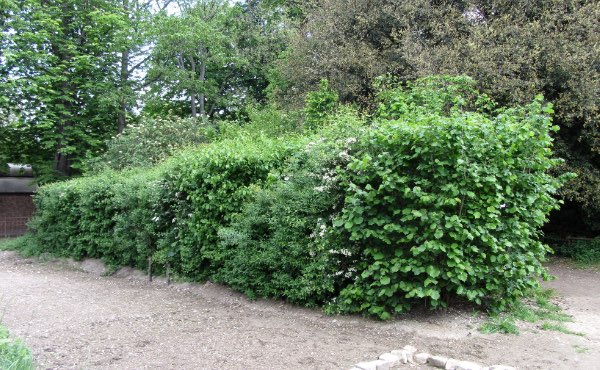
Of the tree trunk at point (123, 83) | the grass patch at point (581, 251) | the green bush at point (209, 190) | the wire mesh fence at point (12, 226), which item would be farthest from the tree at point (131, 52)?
the grass patch at point (581, 251)

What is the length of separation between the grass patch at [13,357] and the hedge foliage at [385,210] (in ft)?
12.0

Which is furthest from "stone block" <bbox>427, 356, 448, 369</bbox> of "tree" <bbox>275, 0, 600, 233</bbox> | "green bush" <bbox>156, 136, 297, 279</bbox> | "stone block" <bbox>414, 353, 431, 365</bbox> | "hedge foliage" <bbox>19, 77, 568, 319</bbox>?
"tree" <bbox>275, 0, 600, 233</bbox>

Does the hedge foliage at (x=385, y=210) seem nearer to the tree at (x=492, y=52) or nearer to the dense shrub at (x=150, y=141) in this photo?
the tree at (x=492, y=52)

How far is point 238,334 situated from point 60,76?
15.5 metres

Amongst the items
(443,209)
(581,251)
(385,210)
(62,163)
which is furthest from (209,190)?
(62,163)

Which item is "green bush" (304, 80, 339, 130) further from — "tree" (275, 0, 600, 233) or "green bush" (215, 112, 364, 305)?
"green bush" (215, 112, 364, 305)

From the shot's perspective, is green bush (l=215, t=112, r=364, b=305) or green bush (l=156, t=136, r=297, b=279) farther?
green bush (l=156, t=136, r=297, b=279)

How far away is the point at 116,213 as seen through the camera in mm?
11562

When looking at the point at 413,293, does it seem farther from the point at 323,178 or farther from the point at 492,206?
the point at 323,178

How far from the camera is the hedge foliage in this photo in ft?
20.3

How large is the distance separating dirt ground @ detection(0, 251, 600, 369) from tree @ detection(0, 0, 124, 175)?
35.8 feet

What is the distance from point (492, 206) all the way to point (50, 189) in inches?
488

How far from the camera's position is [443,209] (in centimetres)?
628

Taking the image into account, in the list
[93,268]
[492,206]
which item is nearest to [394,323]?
[492,206]
